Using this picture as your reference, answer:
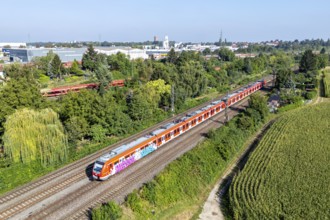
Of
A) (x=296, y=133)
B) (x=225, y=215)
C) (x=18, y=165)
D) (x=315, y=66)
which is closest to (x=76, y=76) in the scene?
(x=18, y=165)

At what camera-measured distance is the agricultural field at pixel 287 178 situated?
80.2ft

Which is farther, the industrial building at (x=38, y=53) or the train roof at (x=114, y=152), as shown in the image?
the industrial building at (x=38, y=53)

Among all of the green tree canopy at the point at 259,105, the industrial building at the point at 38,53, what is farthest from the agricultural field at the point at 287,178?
the industrial building at the point at 38,53

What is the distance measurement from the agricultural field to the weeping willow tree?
2064cm

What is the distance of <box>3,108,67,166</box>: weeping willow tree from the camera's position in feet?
97.0

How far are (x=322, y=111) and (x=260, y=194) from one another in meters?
38.0

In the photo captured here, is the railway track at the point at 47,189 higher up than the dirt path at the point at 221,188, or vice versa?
the railway track at the point at 47,189

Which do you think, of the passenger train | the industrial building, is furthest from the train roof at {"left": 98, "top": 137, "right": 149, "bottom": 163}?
the industrial building

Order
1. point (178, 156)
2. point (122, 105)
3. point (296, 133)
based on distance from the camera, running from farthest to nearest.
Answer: point (122, 105), point (296, 133), point (178, 156)

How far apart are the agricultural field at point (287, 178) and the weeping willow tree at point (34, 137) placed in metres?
20.6

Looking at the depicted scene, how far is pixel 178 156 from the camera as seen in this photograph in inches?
1405

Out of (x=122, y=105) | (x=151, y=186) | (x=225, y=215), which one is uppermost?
(x=122, y=105)

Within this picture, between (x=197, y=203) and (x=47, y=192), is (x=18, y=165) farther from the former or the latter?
(x=197, y=203)

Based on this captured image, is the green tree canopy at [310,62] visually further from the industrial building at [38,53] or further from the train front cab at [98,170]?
the industrial building at [38,53]
